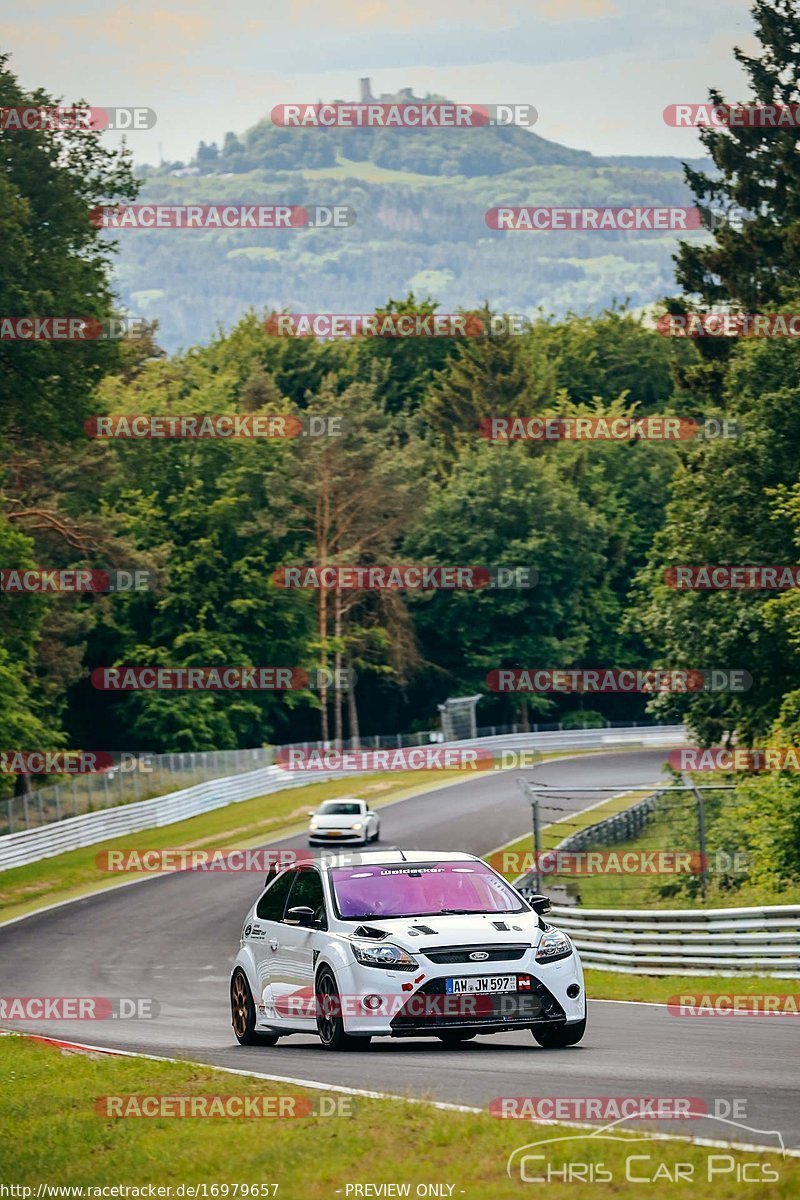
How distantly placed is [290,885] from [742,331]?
34939 millimetres

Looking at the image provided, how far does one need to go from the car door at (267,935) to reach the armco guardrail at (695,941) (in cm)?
756

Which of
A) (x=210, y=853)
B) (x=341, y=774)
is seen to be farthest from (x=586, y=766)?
(x=210, y=853)

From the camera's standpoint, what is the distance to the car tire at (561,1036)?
13188mm

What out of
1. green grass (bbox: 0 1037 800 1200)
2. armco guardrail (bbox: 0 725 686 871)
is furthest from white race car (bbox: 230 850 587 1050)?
armco guardrail (bbox: 0 725 686 871)

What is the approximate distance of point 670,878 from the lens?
38281mm

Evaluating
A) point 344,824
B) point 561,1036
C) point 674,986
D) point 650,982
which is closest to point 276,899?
point 561,1036

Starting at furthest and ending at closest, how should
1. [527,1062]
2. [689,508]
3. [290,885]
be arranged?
1. [689,508]
2. [290,885]
3. [527,1062]

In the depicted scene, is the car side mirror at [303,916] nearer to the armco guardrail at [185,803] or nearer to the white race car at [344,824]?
the armco guardrail at [185,803]

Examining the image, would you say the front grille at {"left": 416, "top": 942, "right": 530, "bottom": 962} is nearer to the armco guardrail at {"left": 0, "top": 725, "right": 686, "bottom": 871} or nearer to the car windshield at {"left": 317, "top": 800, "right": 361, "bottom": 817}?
the armco guardrail at {"left": 0, "top": 725, "right": 686, "bottom": 871}

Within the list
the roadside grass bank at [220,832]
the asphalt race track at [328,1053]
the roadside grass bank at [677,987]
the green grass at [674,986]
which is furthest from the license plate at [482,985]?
the roadside grass bank at [220,832]

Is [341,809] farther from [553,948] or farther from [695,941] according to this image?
[553,948]

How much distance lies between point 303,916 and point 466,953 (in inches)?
62.6

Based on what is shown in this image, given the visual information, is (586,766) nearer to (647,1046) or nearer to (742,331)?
(742,331)

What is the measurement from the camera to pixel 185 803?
59.1m
